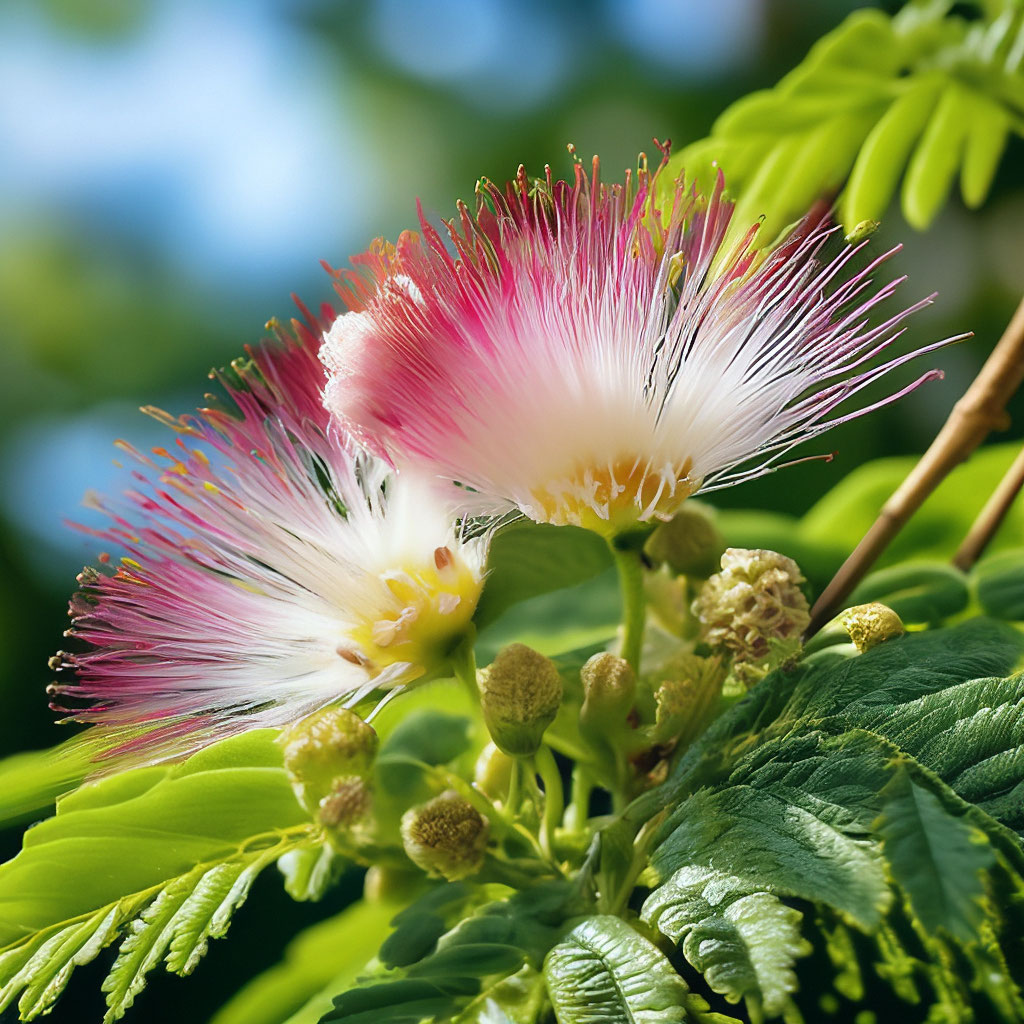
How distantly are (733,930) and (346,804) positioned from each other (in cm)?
18

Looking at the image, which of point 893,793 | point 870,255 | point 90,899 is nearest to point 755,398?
point 870,255

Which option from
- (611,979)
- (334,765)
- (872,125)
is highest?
(872,125)

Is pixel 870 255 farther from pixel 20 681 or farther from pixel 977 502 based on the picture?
pixel 20 681

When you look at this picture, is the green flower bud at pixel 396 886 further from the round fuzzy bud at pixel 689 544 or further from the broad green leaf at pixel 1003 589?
the broad green leaf at pixel 1003 589

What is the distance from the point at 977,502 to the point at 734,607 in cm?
44

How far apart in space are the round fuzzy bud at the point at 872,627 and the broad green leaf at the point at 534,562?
0.17 meters

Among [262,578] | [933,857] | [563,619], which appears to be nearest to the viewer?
[933,857]

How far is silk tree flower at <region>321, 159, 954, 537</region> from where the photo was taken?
47 cm

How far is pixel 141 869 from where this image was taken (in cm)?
48

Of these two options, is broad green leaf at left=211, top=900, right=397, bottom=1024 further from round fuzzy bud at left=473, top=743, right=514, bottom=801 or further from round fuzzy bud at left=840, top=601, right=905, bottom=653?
round fuzzy bud at left=840, top=601, right=905, bottom=653

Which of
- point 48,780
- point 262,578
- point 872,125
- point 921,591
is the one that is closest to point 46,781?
point 48,780

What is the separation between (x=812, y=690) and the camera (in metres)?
0.43

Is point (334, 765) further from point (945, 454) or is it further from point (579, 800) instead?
point (945, 454)

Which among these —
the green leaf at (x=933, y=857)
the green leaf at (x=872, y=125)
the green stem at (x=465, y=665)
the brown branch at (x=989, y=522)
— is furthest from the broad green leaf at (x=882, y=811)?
the green leaf at (x=872, y=125)
